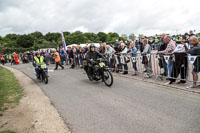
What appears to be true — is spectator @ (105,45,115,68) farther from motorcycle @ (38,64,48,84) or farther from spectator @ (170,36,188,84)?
spectator @ (170,36,188,84)

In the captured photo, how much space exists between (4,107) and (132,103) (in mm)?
4282

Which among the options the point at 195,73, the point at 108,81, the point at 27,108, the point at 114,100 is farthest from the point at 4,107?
the point at 195,73

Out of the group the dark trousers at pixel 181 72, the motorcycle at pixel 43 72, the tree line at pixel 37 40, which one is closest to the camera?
the dark trousers at pixel 181 72

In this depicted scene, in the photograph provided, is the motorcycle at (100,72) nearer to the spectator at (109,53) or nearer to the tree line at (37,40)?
the spectator at (109,53)

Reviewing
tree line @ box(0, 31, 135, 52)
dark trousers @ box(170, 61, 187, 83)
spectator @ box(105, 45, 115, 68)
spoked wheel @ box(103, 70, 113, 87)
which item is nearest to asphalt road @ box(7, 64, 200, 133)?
spoked wheel @ box(103, 70, 113, 87)

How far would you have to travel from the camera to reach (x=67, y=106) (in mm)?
Result: 5059

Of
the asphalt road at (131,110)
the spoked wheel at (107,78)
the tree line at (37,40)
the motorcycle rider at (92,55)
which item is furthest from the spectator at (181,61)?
the tree line at (37,40)

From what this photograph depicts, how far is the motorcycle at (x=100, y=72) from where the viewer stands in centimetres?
717

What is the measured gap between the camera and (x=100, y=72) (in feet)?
24.5

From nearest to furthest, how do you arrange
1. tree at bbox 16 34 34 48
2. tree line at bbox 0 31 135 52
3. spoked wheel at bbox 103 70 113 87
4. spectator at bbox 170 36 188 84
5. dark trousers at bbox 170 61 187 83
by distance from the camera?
spectator at bbox 170 36 188 84, dark trousers at bbox 170 61 187 83, spoked wheel at bbox 103 70 113 87, tree line at bbox 0 31 135 52, tree at bbox 16 34 34 48

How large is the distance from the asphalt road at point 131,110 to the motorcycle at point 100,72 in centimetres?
91

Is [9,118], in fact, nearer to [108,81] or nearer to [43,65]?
[108,81]

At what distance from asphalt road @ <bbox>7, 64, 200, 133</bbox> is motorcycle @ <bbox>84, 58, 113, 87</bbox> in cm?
91

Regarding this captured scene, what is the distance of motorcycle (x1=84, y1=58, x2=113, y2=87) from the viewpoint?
717cm
